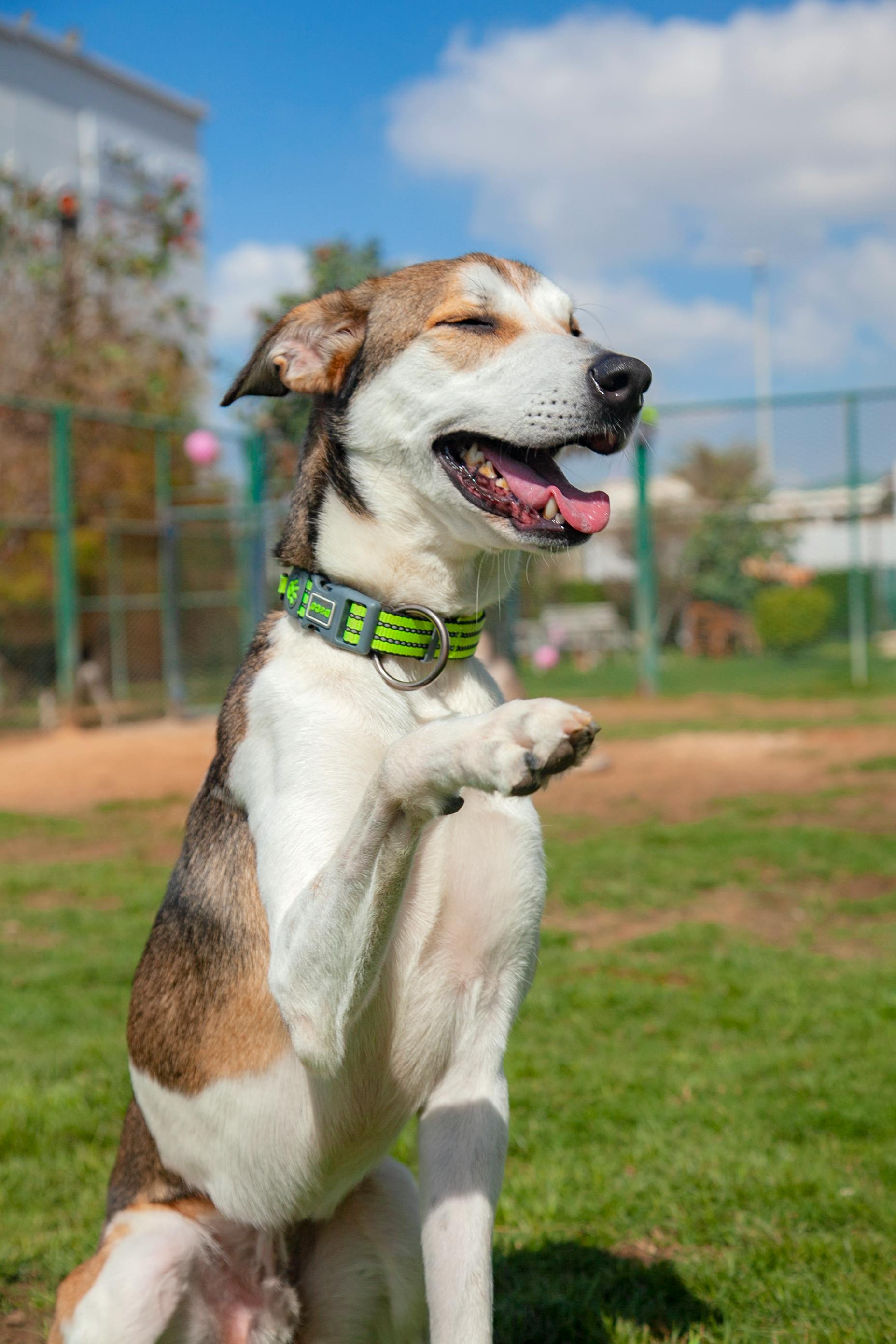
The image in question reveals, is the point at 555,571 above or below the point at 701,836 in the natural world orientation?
above

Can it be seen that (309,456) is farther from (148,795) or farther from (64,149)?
(64,149)

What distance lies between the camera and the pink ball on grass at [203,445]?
53.5 ft

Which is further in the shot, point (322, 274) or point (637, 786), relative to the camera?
point (322, 274)

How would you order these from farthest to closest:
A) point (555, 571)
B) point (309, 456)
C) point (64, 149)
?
point (64, 149) < point (555, 571) < point (309, 456)

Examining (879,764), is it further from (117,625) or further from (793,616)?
(793,616)

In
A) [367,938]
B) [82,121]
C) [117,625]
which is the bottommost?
[367,938]

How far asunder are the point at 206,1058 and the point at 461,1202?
0.53m

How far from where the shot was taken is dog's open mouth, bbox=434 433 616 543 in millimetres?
2332

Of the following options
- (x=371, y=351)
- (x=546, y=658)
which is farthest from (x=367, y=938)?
(x=546, y=658)

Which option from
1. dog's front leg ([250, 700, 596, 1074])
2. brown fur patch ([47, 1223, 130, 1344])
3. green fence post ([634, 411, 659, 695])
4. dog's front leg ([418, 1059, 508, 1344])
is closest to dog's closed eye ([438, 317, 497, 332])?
dog's front leg ([250, 700, 596, 1074])

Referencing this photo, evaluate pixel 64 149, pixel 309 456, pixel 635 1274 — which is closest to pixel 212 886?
pixel 309 456

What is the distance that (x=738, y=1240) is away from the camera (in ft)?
10.6

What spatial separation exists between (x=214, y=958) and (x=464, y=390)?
3.85 ft

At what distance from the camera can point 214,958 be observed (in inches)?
92.5
